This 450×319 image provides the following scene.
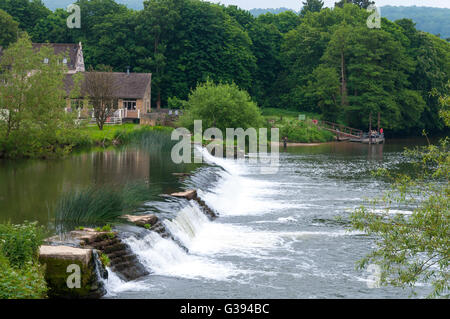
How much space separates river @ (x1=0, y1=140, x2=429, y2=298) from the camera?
1414 centimetres

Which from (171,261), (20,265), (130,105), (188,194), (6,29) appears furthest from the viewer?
(6,29)

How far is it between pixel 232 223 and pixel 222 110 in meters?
31.4

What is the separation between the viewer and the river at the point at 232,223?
14141 millimetres

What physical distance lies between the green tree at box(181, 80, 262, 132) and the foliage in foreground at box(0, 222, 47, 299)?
40.6 metres

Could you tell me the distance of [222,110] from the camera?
52.6 metres

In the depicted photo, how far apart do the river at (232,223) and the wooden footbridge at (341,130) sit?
106 ft

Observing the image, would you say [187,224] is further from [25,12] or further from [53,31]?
[25,12]

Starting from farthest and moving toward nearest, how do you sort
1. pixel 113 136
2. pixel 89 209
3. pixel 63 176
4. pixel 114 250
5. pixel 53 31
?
1. pixel 53 31
2. pixel 113 136
3. pixel 63 176
4. pixel 89 209
5. pixel 114 250

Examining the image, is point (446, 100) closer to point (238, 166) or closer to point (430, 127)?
point (238, 166)

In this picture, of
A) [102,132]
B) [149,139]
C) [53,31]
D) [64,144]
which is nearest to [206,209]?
[64,144]

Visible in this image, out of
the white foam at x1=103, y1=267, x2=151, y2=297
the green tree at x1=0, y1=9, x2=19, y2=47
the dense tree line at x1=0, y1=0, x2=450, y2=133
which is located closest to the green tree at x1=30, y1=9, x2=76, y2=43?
the dense tree line at x1=0, y1=0, x2=450, y2=133

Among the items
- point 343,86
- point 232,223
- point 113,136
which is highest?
point 343,86

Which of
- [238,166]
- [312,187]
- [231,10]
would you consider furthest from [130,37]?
[312,187]

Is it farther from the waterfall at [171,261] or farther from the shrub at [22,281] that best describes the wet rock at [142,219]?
the shrub at [22,281]
